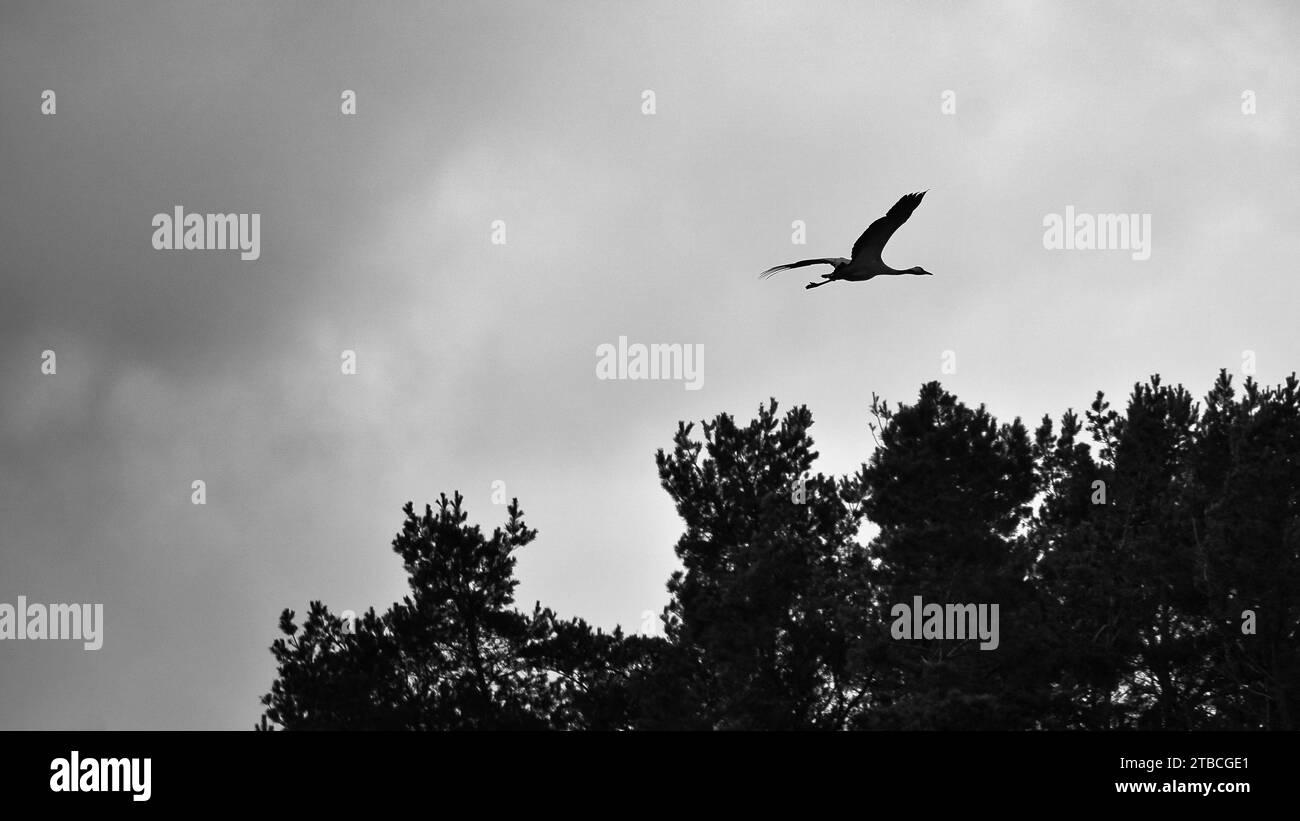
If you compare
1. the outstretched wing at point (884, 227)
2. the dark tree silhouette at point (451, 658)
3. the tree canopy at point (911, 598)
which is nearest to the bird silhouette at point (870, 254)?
the outstretched wing at point (884, 227)

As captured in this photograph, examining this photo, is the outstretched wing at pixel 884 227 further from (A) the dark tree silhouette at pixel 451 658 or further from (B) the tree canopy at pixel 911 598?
(A) the dark tree silhouette at pixel 451 658

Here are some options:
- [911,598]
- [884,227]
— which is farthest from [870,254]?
[911,598]

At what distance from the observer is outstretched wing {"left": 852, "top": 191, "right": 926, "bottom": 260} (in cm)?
2341

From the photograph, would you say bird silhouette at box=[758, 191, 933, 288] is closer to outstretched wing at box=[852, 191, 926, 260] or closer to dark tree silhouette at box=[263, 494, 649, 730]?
outstretched wing at box=[852, 191, 926, 260]

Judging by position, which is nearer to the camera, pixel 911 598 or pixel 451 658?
pixel 911 598

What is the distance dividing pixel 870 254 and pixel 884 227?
1105 mm

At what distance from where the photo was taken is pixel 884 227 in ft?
79.0

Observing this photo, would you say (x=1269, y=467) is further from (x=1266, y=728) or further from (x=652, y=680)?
(x=652, y=680)

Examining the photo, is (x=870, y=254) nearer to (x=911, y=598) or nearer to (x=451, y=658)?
(x=911, y=598)

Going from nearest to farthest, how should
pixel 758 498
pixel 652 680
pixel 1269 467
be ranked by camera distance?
pixel 1269 467 < pixel 652 680 < pixel 758 498

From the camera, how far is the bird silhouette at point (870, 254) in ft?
77.3

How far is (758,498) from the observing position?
137 ft
